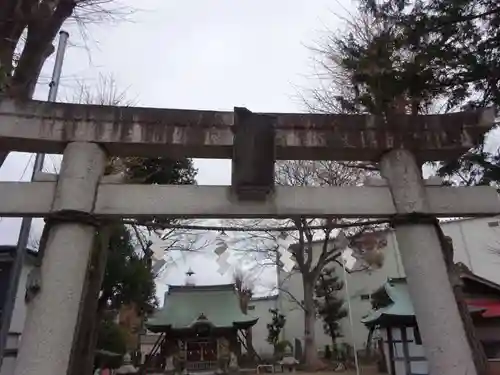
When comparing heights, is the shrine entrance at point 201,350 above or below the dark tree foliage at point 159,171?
below

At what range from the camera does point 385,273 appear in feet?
109

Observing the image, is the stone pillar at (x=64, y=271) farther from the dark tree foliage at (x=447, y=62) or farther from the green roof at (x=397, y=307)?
the green roof at (x=397, y=307)

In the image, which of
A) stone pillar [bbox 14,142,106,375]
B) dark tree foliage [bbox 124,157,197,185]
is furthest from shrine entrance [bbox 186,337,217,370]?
stone pillar [bbox 14,142,106,375]

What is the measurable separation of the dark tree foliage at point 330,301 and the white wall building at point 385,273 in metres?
1.37

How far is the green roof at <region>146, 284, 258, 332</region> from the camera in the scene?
23641mm

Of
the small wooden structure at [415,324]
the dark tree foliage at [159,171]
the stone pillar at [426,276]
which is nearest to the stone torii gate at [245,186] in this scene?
the stone pillar at [426,276]

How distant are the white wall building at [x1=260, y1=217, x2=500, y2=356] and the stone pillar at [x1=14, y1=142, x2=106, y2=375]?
18.8 m

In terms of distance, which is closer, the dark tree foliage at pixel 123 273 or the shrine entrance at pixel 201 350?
the dark tree foliage at pixel 123 273

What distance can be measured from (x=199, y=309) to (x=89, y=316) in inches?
840

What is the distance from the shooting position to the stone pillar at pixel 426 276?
3.98 m

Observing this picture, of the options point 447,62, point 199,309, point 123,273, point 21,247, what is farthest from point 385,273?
point 21,247

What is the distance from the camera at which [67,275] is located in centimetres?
400

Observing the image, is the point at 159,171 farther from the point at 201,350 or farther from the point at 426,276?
the point at 201,350

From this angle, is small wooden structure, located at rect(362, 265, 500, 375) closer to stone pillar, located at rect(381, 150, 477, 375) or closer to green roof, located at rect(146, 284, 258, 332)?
stone pillar, located at rect(381, 150, 477, 375)
